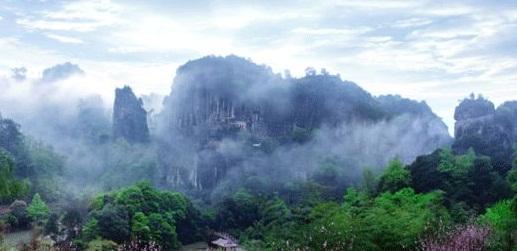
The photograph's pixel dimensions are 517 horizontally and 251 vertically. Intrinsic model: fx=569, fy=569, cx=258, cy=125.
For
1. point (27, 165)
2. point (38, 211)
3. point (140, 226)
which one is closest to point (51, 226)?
point (140, 226)

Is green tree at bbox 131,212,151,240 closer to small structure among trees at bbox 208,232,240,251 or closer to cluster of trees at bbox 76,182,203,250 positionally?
cluster of trees at bbox 76,182,203,250

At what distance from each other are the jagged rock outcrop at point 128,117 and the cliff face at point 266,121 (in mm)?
4269

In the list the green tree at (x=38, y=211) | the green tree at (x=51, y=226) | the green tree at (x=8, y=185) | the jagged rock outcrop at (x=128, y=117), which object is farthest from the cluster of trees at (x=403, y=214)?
the jagged rock outcrop at (x=128, y=117)

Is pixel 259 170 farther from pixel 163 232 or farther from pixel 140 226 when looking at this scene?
pixel 140 226

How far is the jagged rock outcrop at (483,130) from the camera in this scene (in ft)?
150

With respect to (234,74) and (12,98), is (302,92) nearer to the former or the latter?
(234,74)

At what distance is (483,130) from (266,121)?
113ft

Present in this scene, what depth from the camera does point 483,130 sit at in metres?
56.4

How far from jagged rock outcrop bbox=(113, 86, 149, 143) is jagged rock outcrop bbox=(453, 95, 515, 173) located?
46358 mm

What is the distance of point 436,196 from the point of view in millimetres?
33688

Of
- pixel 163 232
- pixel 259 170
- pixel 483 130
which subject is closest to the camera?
pixel 163 232

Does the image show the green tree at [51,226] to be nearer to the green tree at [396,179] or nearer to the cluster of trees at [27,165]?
the cluster of trees at [27,165]

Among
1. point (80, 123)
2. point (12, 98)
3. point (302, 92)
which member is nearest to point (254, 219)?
point (302, 92)

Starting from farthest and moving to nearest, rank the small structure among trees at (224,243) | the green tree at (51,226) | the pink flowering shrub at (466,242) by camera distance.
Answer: the small structure among trees at (224,243) < the green tree at (51,226) < the pink flowering shrub at (466,242)
